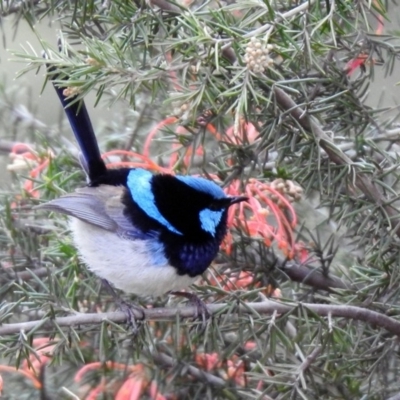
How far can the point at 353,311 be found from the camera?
1.37 m

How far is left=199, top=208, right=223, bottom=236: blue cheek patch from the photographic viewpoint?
5.82 feet

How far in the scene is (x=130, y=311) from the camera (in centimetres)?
155

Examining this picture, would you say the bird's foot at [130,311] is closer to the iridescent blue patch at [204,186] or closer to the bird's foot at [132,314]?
the bird's foot at [132,314]

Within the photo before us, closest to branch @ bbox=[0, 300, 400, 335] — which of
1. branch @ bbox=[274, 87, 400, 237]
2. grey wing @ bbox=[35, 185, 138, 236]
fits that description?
branch @ bbox=[274, 87, 400, 237]

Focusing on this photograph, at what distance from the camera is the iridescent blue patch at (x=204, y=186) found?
171 centimetres

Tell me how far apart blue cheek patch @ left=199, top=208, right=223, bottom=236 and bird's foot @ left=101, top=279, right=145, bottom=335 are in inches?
10.1

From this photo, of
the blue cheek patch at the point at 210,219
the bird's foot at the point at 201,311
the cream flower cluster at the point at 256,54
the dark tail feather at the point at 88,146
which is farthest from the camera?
the dark tail feather at the point at 88,146

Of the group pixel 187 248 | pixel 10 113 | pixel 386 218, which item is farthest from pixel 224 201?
pixel 10 113

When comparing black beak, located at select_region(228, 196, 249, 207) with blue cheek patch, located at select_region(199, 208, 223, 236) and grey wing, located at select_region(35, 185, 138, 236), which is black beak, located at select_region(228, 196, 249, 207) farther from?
grey wing, located at select_region(35, 185, 138, 236)

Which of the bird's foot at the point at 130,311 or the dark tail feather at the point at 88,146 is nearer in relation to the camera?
the bird's foot at the point at 130,311

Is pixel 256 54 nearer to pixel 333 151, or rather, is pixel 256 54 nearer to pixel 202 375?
pixel 333 151

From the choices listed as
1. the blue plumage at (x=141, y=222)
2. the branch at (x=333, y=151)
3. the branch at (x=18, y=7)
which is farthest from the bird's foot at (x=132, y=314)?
the branch at (x=18, y=7)

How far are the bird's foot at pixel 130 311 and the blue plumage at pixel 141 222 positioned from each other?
3 centimetres

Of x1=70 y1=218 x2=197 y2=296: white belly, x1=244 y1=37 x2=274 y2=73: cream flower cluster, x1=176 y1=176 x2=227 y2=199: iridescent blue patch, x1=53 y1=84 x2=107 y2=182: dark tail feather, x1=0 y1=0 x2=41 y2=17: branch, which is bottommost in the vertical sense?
x1=70 y1=218 x2=197 y2=296: white belly
